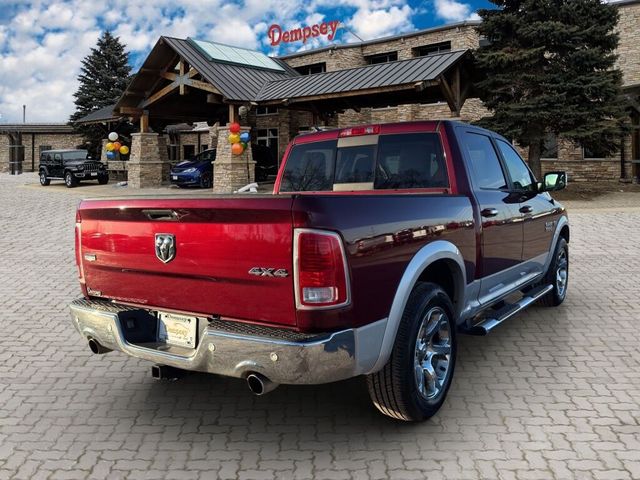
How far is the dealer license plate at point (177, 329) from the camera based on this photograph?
11.1ft

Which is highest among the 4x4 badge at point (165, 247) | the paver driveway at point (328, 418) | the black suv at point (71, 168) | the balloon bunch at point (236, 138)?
the balloon bunch at point (236, 138)

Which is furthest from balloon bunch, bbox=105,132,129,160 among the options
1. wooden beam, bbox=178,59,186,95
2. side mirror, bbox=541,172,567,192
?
side mirror, bbox=541,172,567,192

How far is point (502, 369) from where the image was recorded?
187 inches

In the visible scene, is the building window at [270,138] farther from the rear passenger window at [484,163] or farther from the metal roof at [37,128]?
the rear passenger window at [484,163]

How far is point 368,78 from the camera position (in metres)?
21.3

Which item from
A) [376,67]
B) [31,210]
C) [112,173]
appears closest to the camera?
[31,210]

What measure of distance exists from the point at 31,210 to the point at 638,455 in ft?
63.3

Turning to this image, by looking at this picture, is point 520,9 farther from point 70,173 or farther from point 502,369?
point 70,173

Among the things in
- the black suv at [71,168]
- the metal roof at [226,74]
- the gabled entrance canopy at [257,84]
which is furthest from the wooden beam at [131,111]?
the metal roof at [226,74]

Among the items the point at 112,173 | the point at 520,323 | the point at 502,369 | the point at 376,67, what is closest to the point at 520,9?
the point at 376,67

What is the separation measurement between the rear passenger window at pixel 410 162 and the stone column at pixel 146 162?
26.6 m

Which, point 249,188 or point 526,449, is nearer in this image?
point 526,449

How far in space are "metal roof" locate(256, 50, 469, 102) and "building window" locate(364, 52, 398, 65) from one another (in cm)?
1192

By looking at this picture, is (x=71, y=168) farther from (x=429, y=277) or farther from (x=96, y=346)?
(x=429, y=277)
